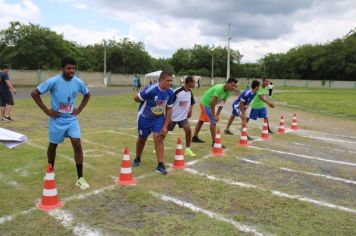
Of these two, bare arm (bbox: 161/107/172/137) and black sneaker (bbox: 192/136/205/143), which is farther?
black sneaker (bbox: 192/136/205/143)

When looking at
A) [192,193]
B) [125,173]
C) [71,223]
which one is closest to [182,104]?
[125,173]

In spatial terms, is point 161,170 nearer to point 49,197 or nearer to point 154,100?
point 154,100

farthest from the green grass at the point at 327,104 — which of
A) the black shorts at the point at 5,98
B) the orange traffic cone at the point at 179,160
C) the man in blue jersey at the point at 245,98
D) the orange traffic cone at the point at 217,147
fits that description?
the black shorts at the point at 5,98

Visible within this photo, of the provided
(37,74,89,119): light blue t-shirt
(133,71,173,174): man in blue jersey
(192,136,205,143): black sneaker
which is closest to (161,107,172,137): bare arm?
(133,71,173,174): man in blue jersey

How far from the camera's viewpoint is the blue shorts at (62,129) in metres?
5.43

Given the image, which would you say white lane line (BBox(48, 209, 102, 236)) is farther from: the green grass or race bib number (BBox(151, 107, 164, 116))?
the green grass

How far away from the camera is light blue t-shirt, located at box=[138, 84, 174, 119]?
646 cm

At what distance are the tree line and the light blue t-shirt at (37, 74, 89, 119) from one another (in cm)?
4853

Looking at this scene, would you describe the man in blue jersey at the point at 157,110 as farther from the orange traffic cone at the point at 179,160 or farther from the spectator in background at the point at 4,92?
the spectator in background at the point at 4,92

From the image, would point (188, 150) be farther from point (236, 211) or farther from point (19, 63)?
point (19, 63)

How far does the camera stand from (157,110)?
6535 mm

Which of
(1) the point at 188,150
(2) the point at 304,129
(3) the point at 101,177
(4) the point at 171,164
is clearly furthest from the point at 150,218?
(2) the point at 304,129

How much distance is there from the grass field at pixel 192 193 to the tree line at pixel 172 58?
45.8 metres

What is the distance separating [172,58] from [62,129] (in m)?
91.1
